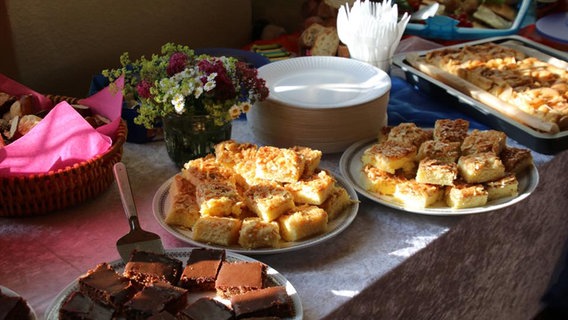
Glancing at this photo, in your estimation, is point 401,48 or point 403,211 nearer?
point 403,211

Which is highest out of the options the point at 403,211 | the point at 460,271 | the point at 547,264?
the point at 403,211

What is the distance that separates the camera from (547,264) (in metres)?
1.97

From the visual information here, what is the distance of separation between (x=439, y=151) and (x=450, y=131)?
0.11m

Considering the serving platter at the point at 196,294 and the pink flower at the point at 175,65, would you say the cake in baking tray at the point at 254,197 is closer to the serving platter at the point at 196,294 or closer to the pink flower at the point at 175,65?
the serving platter at the point at 196,294

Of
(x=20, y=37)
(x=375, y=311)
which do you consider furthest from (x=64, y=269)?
(x=20, y=37)

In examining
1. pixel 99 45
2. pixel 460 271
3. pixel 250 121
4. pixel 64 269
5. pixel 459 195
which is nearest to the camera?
pixel 64 269

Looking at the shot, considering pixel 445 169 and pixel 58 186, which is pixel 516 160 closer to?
pixel 445 169

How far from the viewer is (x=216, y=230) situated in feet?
3.93

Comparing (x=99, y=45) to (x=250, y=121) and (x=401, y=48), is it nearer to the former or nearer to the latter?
Answer: (x=250, y=121)

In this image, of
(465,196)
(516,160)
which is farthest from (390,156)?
(516,160)

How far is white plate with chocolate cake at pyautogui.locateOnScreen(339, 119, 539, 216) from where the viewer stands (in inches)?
54.0

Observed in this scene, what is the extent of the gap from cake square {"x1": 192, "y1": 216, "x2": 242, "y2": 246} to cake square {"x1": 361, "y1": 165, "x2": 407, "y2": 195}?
34cm

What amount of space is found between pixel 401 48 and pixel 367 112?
81cm

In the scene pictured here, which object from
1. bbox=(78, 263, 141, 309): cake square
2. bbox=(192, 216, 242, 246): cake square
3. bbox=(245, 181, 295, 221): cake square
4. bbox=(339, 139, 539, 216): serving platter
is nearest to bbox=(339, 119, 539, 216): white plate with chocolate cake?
bbox=(339, 139, 539, 216): serving platter
